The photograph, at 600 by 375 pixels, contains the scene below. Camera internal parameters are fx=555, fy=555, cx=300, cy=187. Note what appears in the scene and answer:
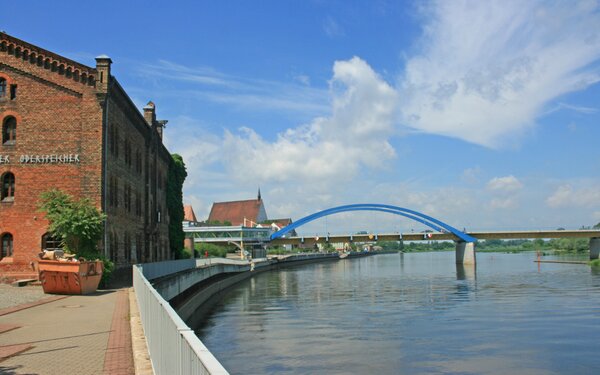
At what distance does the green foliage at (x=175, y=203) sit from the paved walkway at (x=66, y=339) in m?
34.2

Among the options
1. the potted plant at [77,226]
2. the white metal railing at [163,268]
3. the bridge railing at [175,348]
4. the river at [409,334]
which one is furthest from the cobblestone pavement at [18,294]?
the bridge railing at [175,348]

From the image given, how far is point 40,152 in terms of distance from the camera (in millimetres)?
29812

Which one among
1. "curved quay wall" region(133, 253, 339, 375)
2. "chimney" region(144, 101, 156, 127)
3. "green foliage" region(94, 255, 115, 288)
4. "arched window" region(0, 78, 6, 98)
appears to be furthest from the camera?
"chimney" region(144, 101, 156, 127)

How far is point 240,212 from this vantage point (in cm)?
18712

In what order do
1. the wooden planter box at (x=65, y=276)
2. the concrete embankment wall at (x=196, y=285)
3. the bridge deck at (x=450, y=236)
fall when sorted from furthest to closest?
the bridge deck at (x=450, y=236)
the concrete embankment wall at (x=196, y=285)
the wooden planter box at (x=65, y=276)

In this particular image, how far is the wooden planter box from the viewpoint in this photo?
2242cm

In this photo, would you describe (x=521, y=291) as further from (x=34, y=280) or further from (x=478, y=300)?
(x=34, y=280)

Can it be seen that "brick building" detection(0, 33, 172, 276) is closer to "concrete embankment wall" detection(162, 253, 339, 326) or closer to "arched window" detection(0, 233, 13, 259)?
"arched window" detection(0, 233, 13, 259)

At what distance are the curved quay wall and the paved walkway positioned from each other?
0.72 meters

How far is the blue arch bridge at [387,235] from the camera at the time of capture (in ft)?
307

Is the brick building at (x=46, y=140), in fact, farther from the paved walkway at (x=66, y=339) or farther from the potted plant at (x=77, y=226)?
the paved walkway at (x=66, y=339)

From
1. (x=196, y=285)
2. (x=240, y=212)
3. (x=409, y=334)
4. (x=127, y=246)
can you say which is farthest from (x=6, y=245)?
(x=240, y=212)

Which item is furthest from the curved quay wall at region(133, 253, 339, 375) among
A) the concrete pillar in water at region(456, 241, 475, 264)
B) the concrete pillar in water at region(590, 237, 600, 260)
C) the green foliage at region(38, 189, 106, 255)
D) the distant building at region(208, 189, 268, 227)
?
the distant building at region(208, 189, 268, 227)

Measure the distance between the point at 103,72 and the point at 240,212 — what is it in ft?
519
